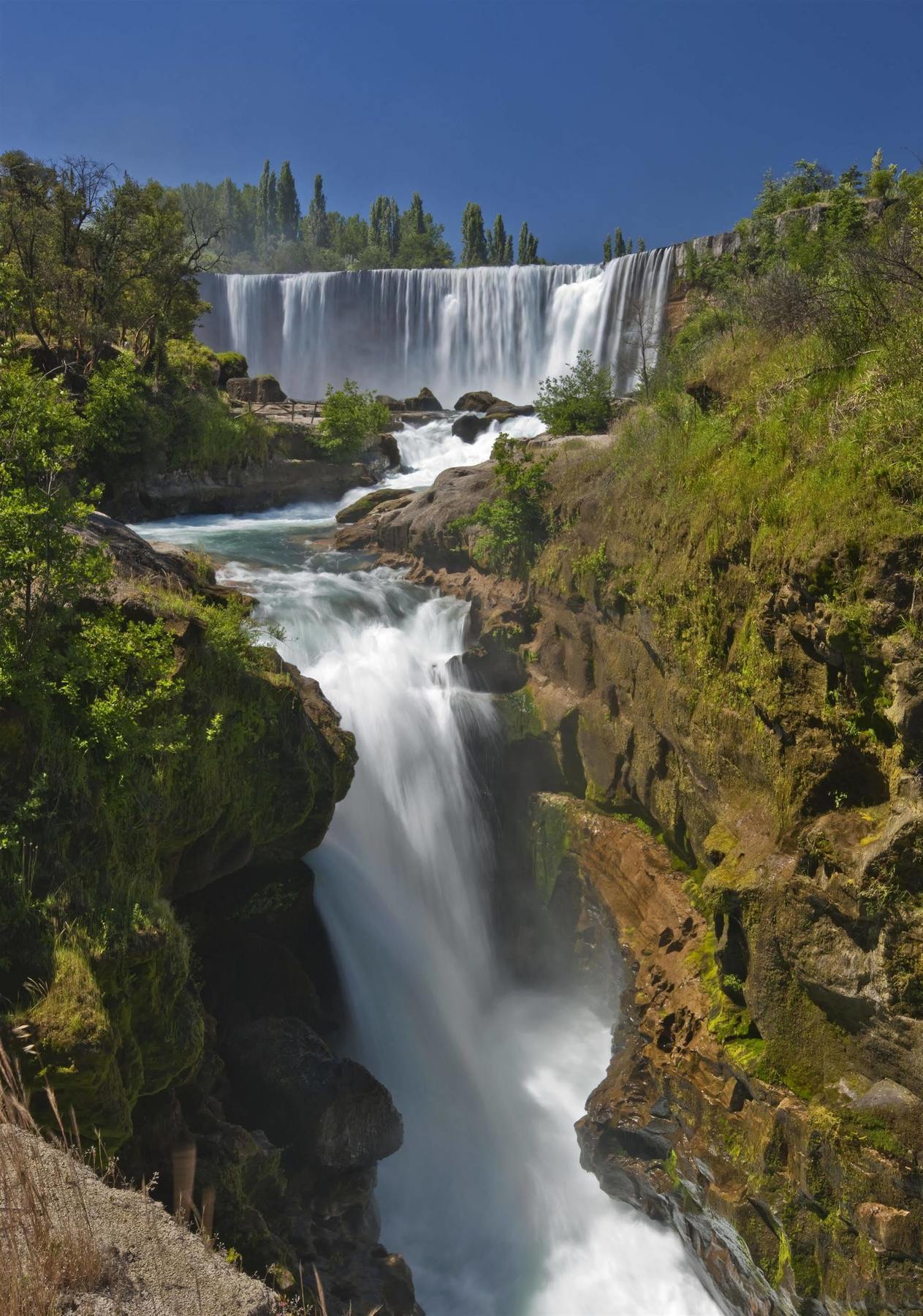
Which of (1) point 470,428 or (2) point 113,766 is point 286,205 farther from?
(2) point 113,766

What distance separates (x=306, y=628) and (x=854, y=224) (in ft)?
59.2

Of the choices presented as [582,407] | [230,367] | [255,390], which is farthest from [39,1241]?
[230,367]

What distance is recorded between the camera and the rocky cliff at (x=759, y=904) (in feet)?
18.2

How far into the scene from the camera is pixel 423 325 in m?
46.0

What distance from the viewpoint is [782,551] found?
6.83m

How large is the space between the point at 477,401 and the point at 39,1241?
3423 centimetres

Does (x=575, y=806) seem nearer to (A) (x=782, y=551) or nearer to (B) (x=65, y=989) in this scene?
(A) (x=782, y=551)

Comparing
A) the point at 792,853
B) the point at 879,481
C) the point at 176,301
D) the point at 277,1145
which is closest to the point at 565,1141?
the point at 277,1145

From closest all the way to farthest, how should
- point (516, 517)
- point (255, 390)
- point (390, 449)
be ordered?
point (516, 517) < point (390, 449) < point (255, 390)

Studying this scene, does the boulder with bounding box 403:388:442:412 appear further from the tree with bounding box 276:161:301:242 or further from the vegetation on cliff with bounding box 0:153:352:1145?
the tree with bounding box 276:161:301:242

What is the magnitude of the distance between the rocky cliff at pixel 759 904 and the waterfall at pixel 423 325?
32258 millimetres

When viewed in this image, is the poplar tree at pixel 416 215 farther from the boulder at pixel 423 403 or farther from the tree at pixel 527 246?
the boulder at pixel 423 403

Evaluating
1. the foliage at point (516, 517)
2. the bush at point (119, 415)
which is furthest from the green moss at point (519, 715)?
the bush at point (119, 415)

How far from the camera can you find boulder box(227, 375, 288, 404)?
29719 mm
